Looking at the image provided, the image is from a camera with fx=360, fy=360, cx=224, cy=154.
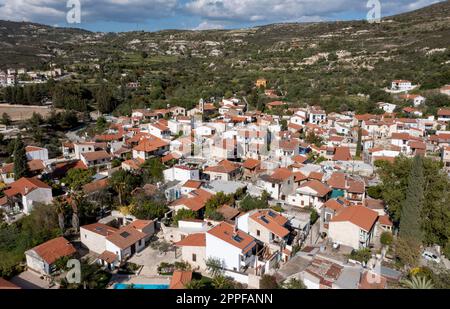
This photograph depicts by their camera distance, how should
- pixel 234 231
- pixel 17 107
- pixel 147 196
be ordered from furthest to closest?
1. pixel 17 107
2. pixel 147 196
3. pixel 234 231

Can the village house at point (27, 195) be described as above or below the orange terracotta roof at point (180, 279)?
above

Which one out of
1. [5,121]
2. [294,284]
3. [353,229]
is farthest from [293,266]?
[5,121]

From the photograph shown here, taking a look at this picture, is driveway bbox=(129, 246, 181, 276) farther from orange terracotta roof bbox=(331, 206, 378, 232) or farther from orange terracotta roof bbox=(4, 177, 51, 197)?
orange terracotta roof bbox=(4, 177, 51, 197)

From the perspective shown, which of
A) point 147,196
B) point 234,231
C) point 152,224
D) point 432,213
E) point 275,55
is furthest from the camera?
point 275,55

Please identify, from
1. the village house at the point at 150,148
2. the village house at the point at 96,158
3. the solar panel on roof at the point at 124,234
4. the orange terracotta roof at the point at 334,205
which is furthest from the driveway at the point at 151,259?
the village house at the point at 96,158

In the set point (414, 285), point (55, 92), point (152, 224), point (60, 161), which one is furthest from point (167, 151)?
point (55, 92)

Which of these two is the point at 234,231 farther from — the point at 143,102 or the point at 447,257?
the point at 143,102

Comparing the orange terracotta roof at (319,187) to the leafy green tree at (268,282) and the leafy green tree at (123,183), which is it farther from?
the leafy green tree at (123,183)
